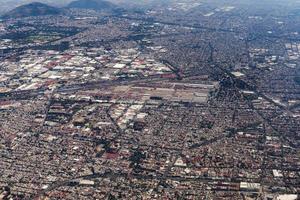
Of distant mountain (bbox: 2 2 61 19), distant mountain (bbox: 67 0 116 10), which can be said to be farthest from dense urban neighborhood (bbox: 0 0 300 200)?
distant mountain (bbox: 67 0 116 10)

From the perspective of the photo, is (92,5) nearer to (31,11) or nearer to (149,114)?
(31,11)

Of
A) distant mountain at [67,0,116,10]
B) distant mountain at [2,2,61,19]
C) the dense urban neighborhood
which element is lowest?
distant mountain at [67,0,116,10]

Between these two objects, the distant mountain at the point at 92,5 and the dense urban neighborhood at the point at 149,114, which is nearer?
the dense urban neighborhood at the point at 149,114

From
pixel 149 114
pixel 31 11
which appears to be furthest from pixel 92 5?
pixel 149 114

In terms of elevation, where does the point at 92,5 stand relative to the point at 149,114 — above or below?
below

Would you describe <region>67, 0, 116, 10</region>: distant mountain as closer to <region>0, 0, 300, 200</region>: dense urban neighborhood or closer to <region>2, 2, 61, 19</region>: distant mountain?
<region>2, 2, 61, 19</region>: distant mountain

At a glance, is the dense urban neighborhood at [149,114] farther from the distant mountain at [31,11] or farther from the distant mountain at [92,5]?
the distant mountain at [92,5]

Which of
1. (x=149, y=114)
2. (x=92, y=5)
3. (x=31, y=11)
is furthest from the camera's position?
(x=92, y=5)

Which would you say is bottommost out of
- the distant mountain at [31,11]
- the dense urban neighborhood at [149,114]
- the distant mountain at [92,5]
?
the distant mountain at [92,5]

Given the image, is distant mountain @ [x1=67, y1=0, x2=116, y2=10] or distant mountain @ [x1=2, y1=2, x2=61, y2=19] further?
distant mountain @ [x1=67, y1=0, x2=116, y2=10]

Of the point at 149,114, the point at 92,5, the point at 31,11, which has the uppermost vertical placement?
the point at 149,114

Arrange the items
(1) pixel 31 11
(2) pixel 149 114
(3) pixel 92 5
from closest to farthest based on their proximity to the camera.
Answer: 1. (2) pixel 149 114
2. (1) pixel 31 11
3. (3) pixel 92 5

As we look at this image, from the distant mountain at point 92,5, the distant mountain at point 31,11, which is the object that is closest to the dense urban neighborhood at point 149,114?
the distant mountain at point 31,11
